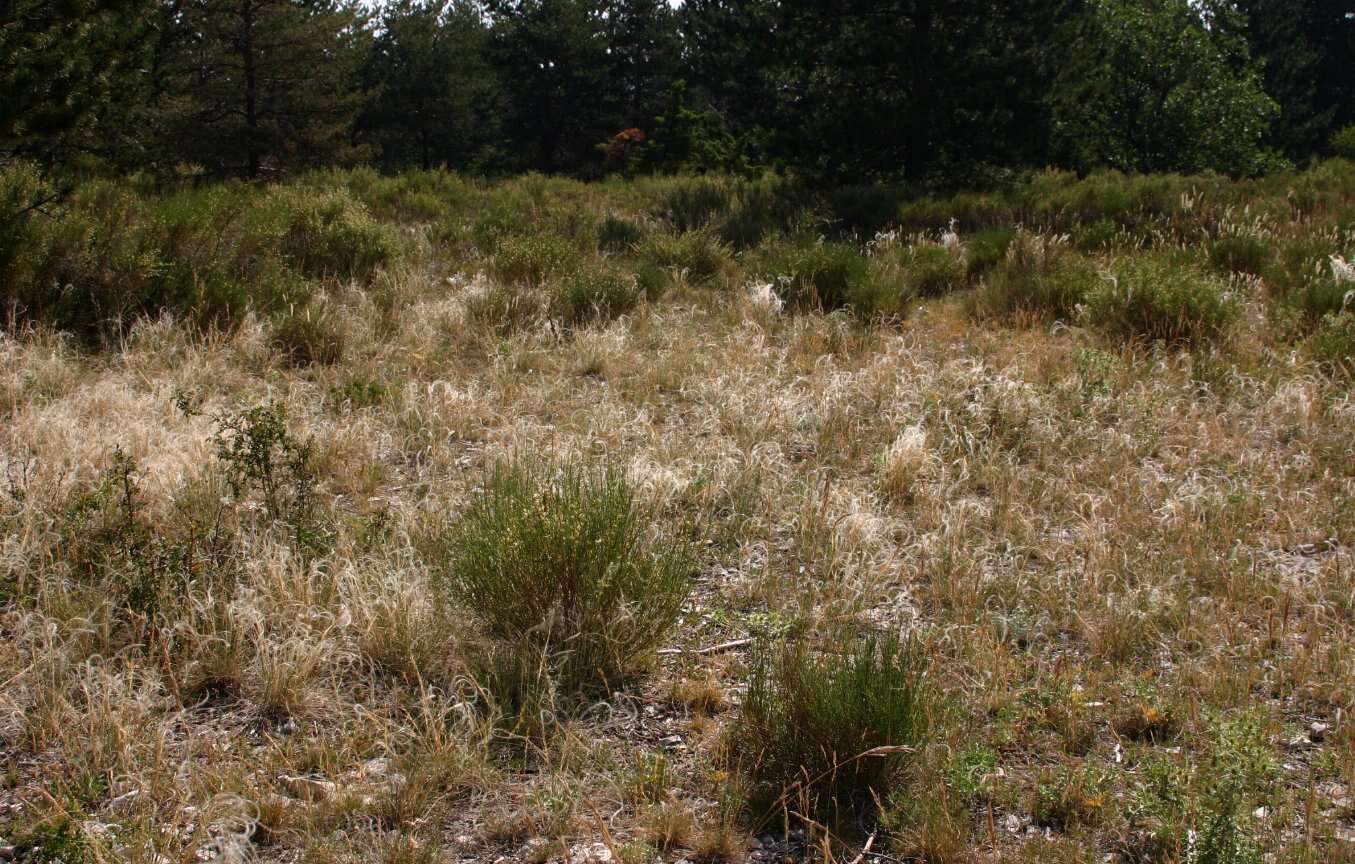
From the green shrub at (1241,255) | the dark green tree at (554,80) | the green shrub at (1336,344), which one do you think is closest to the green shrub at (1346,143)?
the green shrub at (1241,255)

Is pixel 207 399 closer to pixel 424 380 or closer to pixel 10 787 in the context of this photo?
pixel 424 380

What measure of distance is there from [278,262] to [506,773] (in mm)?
6313

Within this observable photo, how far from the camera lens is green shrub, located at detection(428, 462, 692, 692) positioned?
3.53 meters

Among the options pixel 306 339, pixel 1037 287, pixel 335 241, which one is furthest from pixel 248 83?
pixel 1037 287

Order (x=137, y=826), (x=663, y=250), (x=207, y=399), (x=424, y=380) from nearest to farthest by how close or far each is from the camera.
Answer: (x=137, y=826) → (x=207, y=399) → (x=424, y=380) → (x=663, y=250)

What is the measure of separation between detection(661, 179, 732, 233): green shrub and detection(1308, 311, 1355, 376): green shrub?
6020mm

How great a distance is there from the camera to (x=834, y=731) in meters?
2.89

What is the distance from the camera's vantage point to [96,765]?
2908 millimetres

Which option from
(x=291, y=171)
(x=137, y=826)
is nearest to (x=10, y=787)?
(x=137, y=826)

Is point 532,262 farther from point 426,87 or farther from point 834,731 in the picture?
point 426,87

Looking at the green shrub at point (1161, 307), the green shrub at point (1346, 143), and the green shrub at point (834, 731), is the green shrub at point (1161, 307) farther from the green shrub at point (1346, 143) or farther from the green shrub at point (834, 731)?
the green shrub at point (1346, 143)

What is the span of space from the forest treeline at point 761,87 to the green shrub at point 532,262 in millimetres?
3312

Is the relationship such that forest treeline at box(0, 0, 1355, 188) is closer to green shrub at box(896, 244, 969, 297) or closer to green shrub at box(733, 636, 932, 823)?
green shrub at box(896, 244, 969, 297)

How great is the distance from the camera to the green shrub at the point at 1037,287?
793cm
